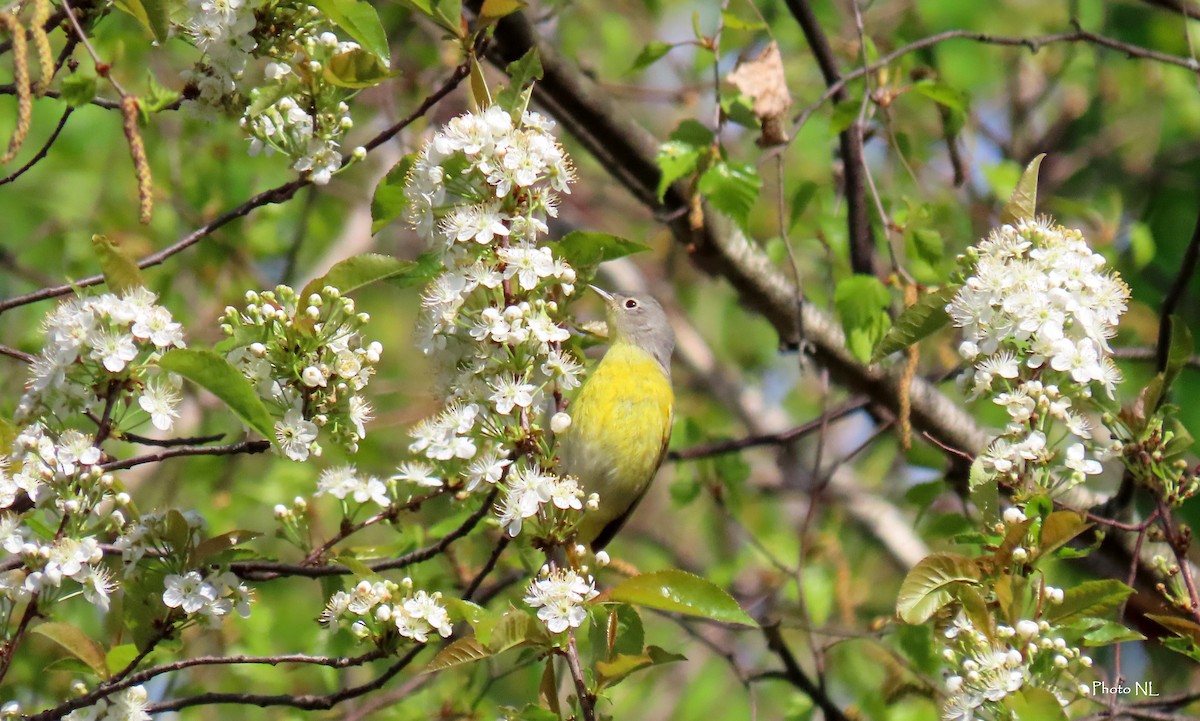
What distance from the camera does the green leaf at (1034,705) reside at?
2482 mm

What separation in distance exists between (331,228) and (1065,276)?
573 cm

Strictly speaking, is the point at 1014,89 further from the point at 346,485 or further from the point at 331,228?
the point at 346,485

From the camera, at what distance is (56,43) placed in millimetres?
7215

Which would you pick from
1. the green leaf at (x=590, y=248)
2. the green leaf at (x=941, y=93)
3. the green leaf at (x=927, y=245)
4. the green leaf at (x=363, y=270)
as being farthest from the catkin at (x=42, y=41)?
the green leaf at (x=927, y=245)

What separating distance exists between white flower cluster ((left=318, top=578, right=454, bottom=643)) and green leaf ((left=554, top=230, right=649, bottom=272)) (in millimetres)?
958

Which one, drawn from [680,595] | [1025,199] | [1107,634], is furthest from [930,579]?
[1025,199]

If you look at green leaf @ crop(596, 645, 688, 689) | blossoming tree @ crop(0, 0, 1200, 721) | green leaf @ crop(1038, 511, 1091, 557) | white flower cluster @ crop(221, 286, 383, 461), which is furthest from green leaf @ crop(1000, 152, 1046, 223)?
white flower cluster @ crop(221, 286, 383, 461)

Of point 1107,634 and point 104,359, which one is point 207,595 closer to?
point 104,359

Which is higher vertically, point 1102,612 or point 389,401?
point 389,401

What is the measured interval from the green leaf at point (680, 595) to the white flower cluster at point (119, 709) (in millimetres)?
1185

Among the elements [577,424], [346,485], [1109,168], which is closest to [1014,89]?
[1109,168]

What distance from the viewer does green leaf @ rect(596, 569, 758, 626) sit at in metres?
2.65

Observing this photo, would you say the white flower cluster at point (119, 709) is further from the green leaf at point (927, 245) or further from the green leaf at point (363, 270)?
the green leaf at point (927, 245)

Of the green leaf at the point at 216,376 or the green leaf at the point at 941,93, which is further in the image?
the green leaf at the point at 941,93
